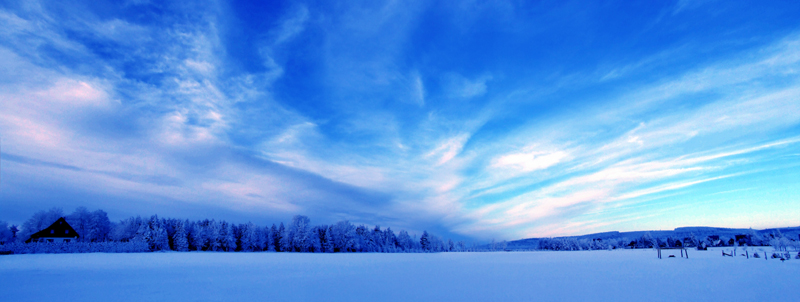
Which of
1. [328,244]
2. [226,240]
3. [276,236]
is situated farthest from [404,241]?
[226,240]

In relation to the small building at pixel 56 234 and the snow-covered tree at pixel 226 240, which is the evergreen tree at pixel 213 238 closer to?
the snow-covered tree at pixel 226 240

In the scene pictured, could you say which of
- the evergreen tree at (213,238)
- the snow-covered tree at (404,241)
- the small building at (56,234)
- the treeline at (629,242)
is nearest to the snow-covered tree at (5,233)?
the small building at (56,234)

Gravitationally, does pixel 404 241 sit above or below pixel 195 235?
below

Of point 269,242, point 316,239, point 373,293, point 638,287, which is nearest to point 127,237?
point 269,242

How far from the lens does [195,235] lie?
6988 centimetres

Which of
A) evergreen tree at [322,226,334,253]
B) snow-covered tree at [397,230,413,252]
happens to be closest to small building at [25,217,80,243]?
evergreen tree at [322,226,334,253]

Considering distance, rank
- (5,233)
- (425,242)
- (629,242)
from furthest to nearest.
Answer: (629,242), (425,242), (5,233)

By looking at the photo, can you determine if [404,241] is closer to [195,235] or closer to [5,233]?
[195,235]

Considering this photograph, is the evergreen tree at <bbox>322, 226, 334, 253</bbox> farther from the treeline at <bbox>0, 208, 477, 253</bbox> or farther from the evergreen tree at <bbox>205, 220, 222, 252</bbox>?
the evergreen tree at <bbox>205, 220, 222, 252</bbox>

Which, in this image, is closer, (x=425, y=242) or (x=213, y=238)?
(x=213, y=238)

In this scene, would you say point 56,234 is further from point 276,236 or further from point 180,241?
point 276,236

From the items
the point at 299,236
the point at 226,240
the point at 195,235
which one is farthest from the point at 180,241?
the point at 299,236

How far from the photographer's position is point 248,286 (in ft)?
43.0

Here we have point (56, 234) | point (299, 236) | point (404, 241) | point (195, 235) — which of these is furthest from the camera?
point (404, 241)
